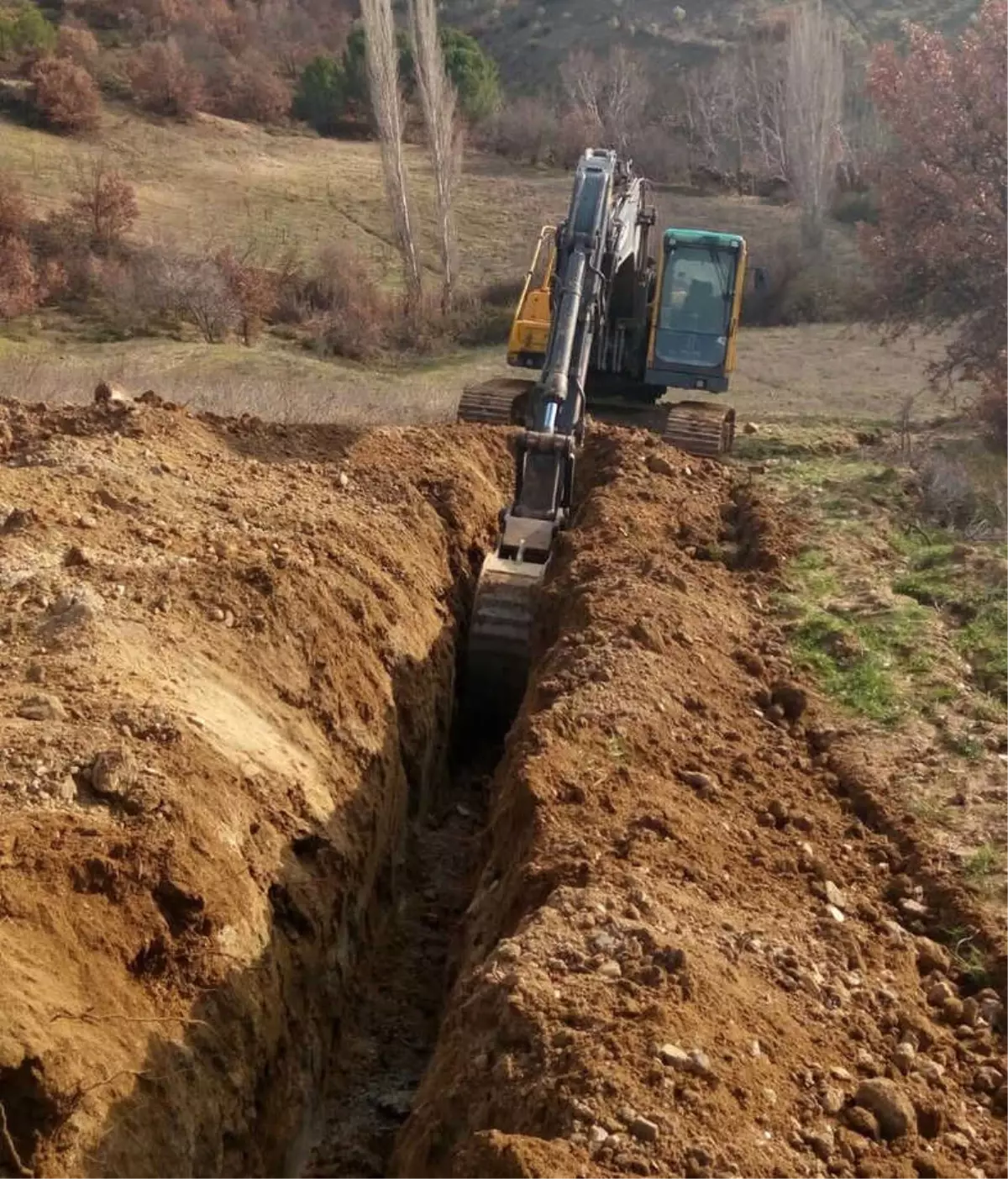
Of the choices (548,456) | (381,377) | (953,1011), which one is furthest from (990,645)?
(381,377)

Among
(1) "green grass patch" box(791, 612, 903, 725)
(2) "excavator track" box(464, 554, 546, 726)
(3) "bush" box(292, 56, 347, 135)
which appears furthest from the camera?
(3) "bush" box(292, 56, 347, 135)

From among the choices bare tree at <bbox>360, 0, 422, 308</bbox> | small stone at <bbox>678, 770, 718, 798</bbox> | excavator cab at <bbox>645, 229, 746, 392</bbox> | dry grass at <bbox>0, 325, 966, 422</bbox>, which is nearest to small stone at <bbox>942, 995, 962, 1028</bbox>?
small stone at <bbox>678, 770, 718, 798</bbox>

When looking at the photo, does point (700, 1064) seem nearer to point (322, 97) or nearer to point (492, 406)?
point (492, 406)

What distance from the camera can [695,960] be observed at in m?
4.86

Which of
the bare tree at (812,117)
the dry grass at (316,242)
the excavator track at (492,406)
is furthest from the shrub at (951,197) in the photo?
the bare tree at (812,117)

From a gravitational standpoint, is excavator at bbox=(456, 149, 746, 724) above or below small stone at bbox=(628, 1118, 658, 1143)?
above

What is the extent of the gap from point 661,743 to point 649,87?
50.6 meters

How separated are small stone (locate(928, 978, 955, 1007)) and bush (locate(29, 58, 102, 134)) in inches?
1530

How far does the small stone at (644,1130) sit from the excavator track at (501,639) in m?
5.99

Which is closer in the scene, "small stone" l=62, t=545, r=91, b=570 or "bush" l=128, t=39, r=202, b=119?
"small stone" l=62, t=545, r=91, b=570

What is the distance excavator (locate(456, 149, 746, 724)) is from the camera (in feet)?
33.5

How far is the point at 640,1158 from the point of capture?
385 centimetres

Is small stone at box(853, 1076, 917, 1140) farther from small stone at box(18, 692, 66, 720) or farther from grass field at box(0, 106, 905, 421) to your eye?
grass field at box(0, 106, 905, 421)

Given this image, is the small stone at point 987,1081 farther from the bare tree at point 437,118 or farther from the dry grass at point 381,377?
the bare tree at point 437,118
